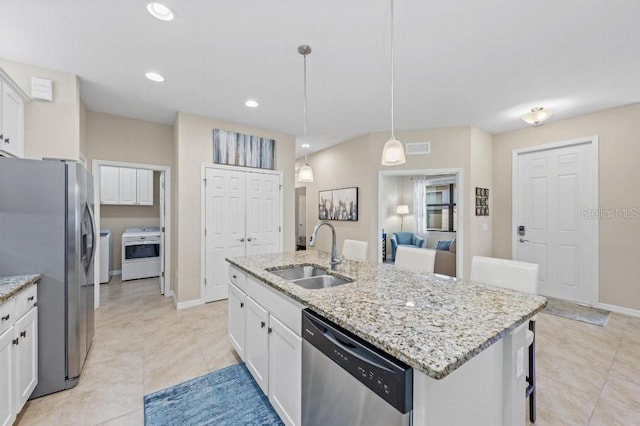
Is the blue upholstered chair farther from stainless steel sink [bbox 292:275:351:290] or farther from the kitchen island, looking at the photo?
the kitchen island

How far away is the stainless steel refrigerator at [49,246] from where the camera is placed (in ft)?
6.19

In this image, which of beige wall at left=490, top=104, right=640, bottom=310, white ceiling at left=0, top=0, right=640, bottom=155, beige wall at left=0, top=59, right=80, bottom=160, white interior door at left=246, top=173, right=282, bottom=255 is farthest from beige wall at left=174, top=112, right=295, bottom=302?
beige wall at left=490, top=104, right=640, bottom=310

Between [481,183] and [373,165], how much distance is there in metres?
1.77

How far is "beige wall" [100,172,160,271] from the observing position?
5270mm

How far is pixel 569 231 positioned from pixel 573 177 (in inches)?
30.7

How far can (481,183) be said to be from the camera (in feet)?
14.8

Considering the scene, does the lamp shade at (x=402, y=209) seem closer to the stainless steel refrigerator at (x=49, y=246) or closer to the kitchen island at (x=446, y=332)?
the kitchen island at (x=446, y=332)

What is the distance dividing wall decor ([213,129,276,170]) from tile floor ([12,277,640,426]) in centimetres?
218

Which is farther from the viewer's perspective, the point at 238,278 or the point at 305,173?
the point at 305,173

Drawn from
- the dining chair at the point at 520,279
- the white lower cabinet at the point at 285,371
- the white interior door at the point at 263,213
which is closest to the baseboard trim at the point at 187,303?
the white interior door at the point at 263,213

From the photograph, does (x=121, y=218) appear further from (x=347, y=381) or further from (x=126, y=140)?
(x=347, y=381)

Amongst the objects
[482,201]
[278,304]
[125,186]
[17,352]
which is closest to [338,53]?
[278,304]

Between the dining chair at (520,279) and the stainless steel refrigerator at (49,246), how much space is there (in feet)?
9.65

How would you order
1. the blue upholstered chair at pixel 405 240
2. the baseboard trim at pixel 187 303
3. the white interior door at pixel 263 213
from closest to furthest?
the baseboard trim at pixel 187 303 < the white interior door at pixel 263 213 < the blue upholstered chair at pixel 405 240
